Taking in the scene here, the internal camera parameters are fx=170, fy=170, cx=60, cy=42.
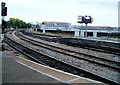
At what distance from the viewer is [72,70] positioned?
9805mm

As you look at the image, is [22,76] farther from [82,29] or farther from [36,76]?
[82,29]

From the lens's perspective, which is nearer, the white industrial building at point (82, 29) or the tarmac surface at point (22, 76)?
the tarmac surface at point (22, 76)

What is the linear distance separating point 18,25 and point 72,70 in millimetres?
142949

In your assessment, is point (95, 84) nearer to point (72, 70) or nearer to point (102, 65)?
point (72, 70)

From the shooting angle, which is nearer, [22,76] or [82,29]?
[22,76]

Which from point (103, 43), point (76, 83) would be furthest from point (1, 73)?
point (103, 43)

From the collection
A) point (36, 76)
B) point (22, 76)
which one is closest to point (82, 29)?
point (36, 76)

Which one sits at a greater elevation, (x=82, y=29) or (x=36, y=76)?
(x=82, y=29)

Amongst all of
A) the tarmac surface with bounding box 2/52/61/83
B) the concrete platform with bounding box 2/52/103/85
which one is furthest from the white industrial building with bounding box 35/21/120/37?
the tarmac surface with bounding box 2/52/61/83

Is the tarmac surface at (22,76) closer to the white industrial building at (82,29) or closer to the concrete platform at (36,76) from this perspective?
the concrete platform at (36,76)

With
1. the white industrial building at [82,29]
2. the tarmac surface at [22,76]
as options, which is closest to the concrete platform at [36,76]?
the tarmac surface at [22,76]

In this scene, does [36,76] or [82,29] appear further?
[82,29]

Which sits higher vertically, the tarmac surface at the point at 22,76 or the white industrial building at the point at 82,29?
the white industrial building at the point at 82,29

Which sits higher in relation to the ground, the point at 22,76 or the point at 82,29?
the point at 82,29
